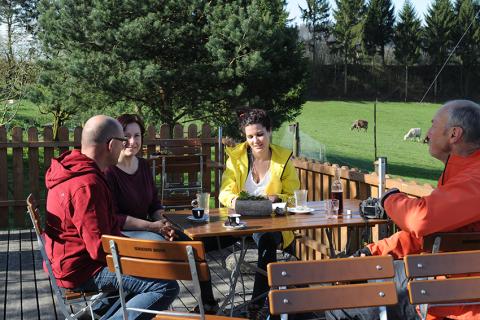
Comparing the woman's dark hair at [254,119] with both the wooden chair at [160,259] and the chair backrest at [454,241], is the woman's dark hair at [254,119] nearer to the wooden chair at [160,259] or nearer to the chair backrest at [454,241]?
the chair backrest at [454,241]

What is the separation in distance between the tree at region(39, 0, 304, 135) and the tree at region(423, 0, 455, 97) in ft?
136

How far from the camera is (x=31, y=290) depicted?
5262mm

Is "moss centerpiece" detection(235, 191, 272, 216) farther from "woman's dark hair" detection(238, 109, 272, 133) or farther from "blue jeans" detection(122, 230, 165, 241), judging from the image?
"woman's dark hair" detection(238, 109, 272, 133)

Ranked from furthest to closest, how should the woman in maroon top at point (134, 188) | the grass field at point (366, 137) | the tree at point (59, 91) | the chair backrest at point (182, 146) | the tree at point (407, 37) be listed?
the tree at point (407, 37)
the grass field at point (366, 137)
the tree at point (59, 91)
the chair backrest at point (182, 146)
the woman in maroon top at point (134, 188)

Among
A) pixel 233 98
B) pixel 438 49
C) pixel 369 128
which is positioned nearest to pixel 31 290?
pixel 233 98

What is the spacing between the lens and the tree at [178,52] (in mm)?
15242

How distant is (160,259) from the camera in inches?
107

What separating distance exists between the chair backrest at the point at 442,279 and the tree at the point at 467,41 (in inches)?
2091

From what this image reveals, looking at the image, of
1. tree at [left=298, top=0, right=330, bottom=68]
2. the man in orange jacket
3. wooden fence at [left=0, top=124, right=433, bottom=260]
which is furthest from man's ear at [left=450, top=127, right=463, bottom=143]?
tree at [left=298, top=0, right=330, bottom=68]

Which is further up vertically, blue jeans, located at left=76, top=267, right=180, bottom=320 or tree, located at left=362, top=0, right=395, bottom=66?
tree, located at left=362, top=0, right=395, bottom=66

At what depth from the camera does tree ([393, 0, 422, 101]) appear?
55.0 metres

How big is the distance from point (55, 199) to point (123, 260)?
71 centimetres

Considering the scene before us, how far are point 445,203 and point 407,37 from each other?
5609 centimetres

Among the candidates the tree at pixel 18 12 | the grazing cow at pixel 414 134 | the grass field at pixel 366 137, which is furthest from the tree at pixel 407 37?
the tree at pixel 18 12
